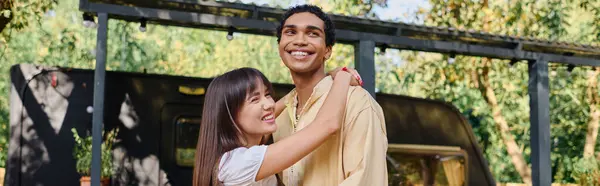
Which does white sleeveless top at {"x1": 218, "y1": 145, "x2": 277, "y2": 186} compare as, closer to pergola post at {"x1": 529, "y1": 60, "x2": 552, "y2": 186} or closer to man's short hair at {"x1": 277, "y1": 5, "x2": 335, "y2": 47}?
man's short hair at {"x1": 277, "y1": 5, "x2": 335, "y2": 47}

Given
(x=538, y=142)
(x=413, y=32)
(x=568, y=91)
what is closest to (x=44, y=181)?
(x=413, y=32)

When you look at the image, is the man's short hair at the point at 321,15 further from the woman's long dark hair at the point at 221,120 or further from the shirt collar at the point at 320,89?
the woman's long dark hair at the point at 221,120

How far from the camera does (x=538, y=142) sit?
838 cm

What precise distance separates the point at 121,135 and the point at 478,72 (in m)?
7.56

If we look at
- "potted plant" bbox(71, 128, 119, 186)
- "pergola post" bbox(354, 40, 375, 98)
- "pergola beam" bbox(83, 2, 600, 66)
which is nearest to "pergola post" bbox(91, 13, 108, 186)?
"pergola beam" bbox(83, 2, 600, 66)

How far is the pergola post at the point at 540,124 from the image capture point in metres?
8.34

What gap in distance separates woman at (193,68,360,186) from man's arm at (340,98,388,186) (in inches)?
2.5

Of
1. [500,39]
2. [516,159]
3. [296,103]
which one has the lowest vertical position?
[516,159]

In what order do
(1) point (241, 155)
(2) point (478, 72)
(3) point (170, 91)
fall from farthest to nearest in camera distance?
(2) point (478, 72) → (3) point (170, 91) → (1) point (241, 155)

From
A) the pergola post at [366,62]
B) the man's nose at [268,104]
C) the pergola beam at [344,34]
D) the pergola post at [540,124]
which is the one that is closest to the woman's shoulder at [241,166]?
the man's nose at [268,104]

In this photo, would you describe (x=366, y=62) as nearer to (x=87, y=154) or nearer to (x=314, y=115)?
(x=87, y=154)

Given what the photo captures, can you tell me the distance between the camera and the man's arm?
248 cm

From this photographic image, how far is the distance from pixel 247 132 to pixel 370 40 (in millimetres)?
5002

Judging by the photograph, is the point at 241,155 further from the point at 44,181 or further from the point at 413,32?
the point at 413,32
